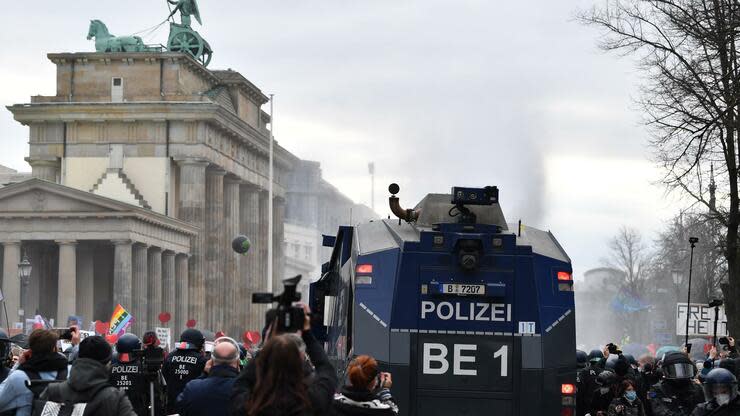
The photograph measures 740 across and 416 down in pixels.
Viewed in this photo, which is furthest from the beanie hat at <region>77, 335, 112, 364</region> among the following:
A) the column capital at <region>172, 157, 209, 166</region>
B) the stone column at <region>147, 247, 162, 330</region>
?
the column capital at <region>172, 157, 209, 166</region>

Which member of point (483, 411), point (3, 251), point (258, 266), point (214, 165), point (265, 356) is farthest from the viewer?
point (258, 266)

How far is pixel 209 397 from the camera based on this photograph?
35.9 ft

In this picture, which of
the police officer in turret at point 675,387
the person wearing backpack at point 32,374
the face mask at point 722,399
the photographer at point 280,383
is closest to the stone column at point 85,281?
the police officer in turret at point 675,387

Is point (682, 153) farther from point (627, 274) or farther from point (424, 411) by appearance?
point (627, 274)

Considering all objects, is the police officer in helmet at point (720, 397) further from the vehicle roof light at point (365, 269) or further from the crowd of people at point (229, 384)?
the vehicle roof light at point (365, 269)

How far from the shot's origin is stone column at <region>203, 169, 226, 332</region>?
4168 inches

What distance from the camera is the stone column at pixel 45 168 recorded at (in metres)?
105

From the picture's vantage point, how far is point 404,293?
54.8 feet

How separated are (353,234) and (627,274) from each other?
109 m

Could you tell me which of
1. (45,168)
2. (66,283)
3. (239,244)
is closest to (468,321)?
(66,283)

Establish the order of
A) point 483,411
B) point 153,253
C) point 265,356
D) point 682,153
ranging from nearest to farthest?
point 265,356 < point 483,411 < point 682,153 < point 153,253

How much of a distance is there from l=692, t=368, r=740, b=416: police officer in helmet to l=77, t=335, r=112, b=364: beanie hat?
462 cm

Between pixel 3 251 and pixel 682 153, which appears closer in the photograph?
pixel 682 153

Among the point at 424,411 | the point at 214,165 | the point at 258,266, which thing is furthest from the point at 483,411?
the point at 258,266
